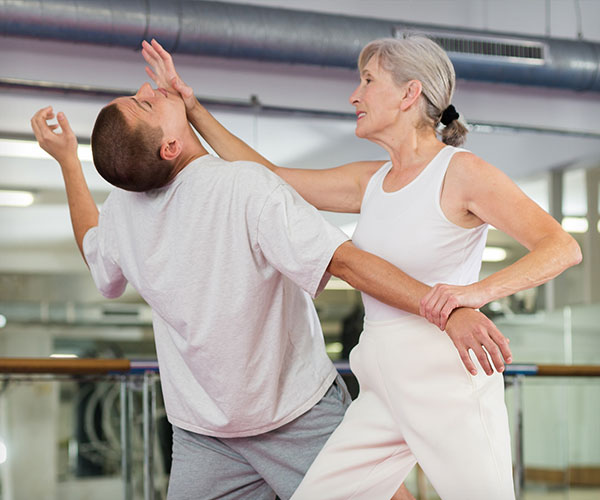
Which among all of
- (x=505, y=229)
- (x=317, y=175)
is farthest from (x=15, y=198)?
(x=505, y=229)

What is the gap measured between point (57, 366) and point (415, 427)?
5.66 ft

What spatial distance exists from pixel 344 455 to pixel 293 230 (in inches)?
20.7

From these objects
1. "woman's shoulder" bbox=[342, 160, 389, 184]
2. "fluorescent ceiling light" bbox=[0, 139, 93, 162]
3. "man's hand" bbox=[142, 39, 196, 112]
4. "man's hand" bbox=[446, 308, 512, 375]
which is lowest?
"man's hand" bbox=[446, 308, 512, 375]

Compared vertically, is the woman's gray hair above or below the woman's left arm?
above

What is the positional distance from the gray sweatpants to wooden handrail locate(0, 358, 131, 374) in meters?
1.21

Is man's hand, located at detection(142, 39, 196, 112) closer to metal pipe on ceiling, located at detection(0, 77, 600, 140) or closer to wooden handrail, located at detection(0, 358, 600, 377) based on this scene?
wooden handrail, located at detection(0, 358, 600, 377)

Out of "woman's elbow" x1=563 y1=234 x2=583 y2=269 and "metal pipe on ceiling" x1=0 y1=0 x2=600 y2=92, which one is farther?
"metal pipe on ceiling" x1=0 y1=0 x2=600 y2=92

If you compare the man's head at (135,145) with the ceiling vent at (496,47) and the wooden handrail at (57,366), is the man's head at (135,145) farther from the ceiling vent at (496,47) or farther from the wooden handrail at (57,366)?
the ceiling vent at (496,47)

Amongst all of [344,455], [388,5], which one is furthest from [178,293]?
[388,5]

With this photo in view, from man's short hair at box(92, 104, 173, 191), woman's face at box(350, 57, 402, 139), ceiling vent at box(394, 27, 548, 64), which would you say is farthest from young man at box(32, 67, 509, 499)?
ceiling vent at box(394, 27, 548, 64)

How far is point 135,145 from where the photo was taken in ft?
6.27

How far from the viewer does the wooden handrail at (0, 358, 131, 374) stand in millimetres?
3158

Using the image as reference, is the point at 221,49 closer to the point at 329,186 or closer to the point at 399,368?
the point at 329,186

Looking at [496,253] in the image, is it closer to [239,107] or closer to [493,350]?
[239,107]
